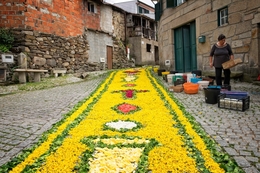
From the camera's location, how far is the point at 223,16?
9625 mm

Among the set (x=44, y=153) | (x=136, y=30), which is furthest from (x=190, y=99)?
(x=136, y=30)

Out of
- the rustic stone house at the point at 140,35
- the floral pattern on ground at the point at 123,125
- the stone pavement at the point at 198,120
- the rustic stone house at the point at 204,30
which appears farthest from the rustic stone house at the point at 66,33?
the floral pattern on ground at the point at 123,125

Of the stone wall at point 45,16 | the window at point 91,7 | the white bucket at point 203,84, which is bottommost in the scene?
the white bucket at point 203,84

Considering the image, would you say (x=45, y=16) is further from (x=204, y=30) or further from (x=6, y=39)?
(x=204, y=30)

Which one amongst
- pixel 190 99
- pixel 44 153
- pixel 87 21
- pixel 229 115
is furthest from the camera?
pixel 87 21

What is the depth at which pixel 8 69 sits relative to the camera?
36.0 feet

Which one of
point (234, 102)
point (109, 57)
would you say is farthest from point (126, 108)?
point (109, 57)

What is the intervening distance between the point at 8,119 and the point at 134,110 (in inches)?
110

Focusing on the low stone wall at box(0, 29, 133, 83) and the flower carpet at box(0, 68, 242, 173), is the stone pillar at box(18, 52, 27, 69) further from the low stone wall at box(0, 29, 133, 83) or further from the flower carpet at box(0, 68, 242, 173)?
the flower carpet at box(0, 68, 242, 173)

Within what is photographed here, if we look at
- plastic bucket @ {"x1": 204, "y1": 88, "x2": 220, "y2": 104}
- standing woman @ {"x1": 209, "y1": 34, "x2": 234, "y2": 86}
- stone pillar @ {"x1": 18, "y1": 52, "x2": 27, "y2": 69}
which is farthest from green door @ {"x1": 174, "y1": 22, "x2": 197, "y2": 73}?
stone pillar @ {"x1": 18, "y1": 52, "x2": 27, "y2": 69}

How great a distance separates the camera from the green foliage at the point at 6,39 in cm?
1139

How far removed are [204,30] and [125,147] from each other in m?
8.98

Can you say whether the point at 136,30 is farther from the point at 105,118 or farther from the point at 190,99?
the point at 105,118

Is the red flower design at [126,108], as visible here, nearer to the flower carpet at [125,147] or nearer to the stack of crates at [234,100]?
the flower carpet at [125,147]
